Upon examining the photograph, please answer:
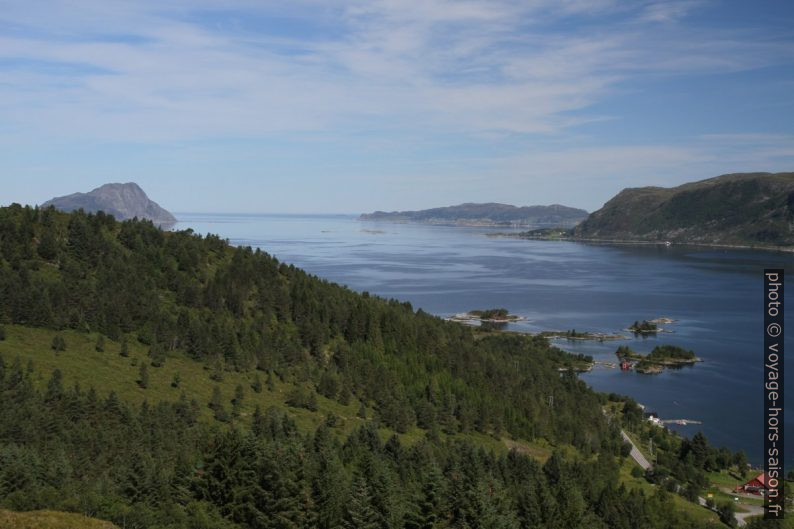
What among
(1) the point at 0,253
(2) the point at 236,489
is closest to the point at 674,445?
(2) the point at 236,489

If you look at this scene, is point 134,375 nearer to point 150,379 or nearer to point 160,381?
point 150,379

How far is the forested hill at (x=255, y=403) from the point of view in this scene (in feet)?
158

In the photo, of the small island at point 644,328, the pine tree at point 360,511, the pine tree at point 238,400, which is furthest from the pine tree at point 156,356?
the small island at point 644,328

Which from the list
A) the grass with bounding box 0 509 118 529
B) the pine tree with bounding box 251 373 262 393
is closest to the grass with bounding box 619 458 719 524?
the pine tree with bounding box 251 373 262 393

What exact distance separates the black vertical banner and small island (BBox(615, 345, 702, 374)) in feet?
56.7

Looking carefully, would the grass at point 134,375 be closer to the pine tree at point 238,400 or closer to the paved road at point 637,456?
the pine tree at point 238,400

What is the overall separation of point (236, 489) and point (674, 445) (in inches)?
2754

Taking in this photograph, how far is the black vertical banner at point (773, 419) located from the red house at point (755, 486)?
79 centimetres

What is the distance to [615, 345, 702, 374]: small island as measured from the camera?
486ft

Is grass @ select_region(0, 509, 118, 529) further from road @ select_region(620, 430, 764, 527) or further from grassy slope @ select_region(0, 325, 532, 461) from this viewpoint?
road @ select_region(620, 430, 764, 527)

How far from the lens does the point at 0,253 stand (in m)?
97.2

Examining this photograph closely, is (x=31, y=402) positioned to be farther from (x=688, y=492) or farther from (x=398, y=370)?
(x=688, y=492)

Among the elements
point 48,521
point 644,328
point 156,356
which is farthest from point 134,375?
point 644,328

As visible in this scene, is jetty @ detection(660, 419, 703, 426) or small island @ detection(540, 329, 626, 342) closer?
jetty @ detection(660, 419, 703, 426)
